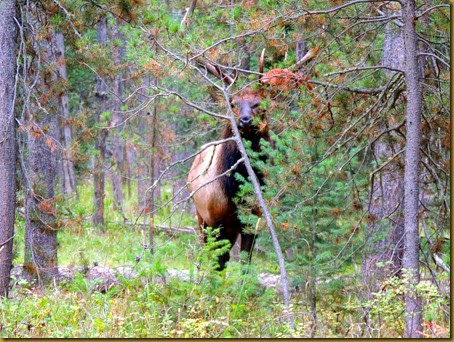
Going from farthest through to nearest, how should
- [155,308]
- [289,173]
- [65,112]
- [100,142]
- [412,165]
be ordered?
1. [100,142]
2. [65,112]
3. [289,173]
4. [155,308]
5. [412,165]

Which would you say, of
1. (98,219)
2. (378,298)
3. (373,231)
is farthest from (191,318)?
(98,219)

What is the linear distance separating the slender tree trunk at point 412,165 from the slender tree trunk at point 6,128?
12.9 feet

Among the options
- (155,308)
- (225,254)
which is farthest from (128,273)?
(155,308)

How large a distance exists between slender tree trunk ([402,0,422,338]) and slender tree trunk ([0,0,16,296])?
394 cm

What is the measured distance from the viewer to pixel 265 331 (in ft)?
22.4

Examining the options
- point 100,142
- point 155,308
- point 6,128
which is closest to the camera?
point 155,308

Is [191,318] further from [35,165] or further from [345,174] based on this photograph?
[35,165]

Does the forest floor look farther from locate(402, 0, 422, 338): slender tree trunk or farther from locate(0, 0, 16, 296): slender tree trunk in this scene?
locate(402, 0, 422, 338): slender tree trunk

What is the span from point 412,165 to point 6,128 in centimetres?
408

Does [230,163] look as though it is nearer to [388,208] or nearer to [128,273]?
[128,273]

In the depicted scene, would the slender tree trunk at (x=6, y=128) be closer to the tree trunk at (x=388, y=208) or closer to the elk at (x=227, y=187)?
the elk at (x=227, y=187)

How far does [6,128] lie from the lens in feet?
25.8

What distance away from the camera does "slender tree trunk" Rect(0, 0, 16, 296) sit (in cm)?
787

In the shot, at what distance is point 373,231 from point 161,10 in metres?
3.50
